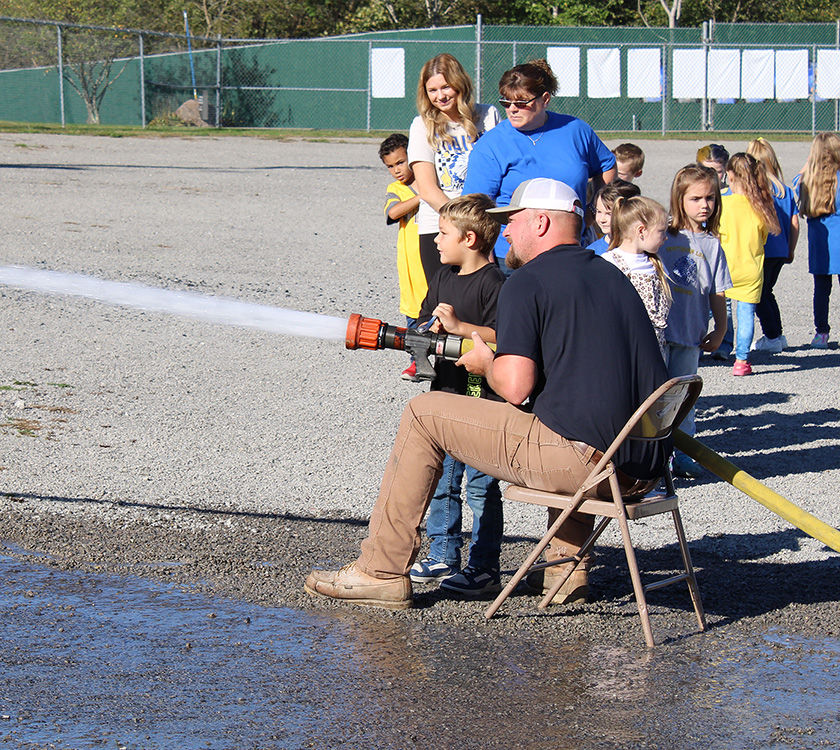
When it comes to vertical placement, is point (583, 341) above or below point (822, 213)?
below

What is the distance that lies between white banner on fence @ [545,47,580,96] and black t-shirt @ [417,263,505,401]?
26.0 metres

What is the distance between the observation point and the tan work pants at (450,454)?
4.09 m

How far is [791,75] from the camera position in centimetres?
2986

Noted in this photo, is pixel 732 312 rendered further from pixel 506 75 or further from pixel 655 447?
pixel 655 447

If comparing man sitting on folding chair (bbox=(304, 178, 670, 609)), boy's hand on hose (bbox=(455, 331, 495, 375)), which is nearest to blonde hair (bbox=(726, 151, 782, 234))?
man sitting on folding chair (bbox=(304, 178, 670, 609))

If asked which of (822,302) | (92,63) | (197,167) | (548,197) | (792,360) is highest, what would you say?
(92,63)

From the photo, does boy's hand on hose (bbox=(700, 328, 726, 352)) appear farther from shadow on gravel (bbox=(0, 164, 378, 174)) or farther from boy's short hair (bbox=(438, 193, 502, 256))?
shadow on gravel (bbox=(0, 164, 378, 174))

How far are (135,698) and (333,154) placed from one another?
21.2m

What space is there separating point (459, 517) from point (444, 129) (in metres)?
2.55

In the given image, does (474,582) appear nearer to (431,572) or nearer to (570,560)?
(431,572)

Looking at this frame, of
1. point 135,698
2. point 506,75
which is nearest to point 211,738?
point 135,698

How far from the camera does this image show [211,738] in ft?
10.7

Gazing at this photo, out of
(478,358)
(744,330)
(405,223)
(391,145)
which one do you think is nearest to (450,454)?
(478,358)

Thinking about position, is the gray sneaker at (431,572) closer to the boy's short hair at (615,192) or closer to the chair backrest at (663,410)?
the chair backrest at (663,410)
